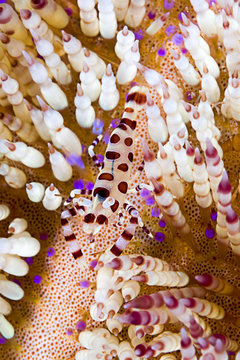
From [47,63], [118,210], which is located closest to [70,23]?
[47,63]

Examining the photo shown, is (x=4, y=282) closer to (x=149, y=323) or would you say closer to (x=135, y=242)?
(x=135, y=242)

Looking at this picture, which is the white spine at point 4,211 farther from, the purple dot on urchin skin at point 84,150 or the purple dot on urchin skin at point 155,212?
the purple dot on urchin skin at point 155,212

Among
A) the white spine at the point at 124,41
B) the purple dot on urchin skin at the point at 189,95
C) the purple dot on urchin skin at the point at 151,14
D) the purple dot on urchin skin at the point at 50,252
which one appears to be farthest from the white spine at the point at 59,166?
the purple dot on urchin skin at the point at 151,14

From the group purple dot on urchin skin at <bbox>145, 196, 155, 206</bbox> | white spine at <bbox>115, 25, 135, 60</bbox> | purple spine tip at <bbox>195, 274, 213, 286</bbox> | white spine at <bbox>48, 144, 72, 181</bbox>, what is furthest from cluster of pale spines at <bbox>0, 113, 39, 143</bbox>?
purple spine tip at <bbox>195, 274, 213, 286</bbox>

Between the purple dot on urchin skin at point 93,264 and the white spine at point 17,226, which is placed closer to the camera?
the white spine at point 17,226

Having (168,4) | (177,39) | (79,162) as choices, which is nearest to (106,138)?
(79,162)

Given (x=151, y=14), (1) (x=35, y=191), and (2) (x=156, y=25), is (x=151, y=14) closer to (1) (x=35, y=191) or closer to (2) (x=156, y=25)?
(2) (x=156, y=25)
